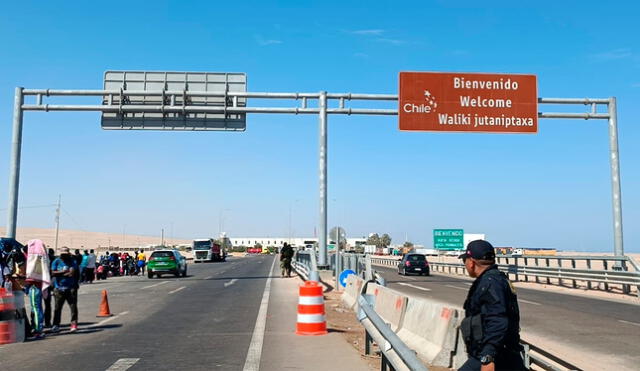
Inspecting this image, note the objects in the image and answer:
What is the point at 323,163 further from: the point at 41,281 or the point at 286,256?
the point at 41,281

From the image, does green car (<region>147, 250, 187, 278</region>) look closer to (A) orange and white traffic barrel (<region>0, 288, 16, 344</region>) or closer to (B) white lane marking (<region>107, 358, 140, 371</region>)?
(A) orange and white traffic barrel (<region>0, 288, 16, 344</region>)

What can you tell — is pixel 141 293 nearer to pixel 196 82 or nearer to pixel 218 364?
pixel 196 82

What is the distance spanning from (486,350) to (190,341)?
7.95 m

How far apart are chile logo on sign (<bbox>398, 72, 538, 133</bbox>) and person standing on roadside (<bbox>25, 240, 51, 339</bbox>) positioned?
1409 centimetres

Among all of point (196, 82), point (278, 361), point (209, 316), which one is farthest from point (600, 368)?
point (196, 82)

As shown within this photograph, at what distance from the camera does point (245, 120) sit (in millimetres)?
24109

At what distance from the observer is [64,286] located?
12766mm

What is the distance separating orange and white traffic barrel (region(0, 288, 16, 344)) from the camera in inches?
429

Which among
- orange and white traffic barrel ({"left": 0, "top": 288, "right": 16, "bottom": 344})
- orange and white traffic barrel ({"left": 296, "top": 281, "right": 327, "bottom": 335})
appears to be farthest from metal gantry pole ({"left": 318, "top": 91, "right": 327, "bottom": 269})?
orange and white traffic barrel ({"left": 0, "top": 288, "right": 16, "bottom": 344})

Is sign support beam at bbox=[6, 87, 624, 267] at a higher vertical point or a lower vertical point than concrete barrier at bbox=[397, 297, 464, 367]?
higher

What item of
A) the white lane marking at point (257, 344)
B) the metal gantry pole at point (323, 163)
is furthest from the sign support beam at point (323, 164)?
the white lane marking at point (257, 344)

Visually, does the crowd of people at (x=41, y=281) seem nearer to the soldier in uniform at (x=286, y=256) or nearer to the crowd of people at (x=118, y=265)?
the soldier in uniform at (x=286, y=256)

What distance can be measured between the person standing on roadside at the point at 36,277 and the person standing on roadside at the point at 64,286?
46 cm

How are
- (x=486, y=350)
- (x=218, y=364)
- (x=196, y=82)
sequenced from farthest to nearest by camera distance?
(x=196, y=82)
(x=218, y=364)
(x=486, y=350)
